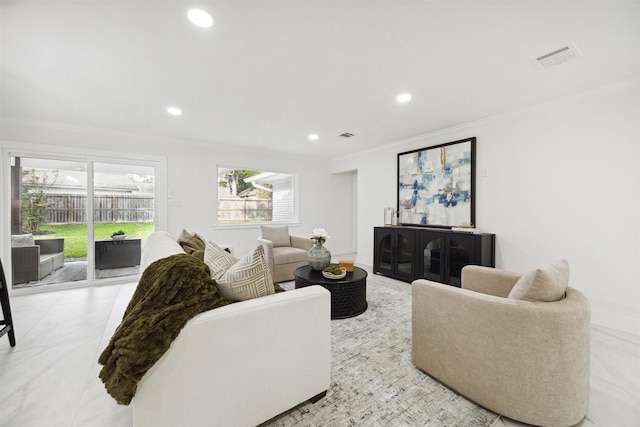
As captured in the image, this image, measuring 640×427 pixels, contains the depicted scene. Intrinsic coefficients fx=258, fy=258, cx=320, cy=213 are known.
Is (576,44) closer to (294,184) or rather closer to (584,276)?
(584,276)

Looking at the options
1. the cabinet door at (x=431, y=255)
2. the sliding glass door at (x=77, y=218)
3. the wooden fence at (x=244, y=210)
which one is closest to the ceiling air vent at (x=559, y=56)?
the cabinet door at (x=431, y=255)

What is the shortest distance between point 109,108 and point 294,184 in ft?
11.0

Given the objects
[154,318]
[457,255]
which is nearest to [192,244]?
[154,318]

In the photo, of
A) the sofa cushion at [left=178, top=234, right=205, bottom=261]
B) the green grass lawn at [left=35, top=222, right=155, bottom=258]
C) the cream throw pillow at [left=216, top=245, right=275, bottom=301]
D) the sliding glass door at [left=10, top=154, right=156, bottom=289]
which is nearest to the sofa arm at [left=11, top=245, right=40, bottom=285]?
the sliding glass door at [left=10, top=154, right=156, bottom=289]

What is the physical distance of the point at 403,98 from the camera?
276 cm

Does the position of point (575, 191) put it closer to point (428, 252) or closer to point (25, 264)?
point (428, 252)

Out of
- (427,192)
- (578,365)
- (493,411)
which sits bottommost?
(493,411)

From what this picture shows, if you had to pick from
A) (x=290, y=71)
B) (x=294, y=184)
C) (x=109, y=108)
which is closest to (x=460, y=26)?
(x=290, y=71)

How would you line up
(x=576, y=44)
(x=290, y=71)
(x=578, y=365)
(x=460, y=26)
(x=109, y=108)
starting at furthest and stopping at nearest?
(x=109, y=108) → (x=290, y=71) → (x=576, y=44) → (x=460, y=26) → (x=578, y=365)

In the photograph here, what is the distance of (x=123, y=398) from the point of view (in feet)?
3.32

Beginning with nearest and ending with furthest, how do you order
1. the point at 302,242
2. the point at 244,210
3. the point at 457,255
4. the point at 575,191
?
1. the point at 575,191
2. the point at 457,255
3. the point at 302,242
4. the point at 244,210

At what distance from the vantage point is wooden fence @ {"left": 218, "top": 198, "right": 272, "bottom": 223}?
4.98 meters

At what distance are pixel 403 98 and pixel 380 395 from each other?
8.77 ft

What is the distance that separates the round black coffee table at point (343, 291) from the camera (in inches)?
101
